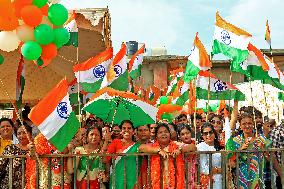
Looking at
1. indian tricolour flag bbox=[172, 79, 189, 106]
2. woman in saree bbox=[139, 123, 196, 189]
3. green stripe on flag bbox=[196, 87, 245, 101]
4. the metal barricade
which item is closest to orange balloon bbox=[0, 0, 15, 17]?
the metal barricade

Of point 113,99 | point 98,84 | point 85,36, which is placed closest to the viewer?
point 113,99

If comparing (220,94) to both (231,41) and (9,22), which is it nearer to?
(231,41)

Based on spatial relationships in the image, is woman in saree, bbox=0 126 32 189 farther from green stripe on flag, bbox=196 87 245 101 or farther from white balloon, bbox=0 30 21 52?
green stripe on flag, bbox=196 87 245 101

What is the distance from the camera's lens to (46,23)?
591 centimetres

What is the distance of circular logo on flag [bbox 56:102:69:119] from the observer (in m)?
5.40

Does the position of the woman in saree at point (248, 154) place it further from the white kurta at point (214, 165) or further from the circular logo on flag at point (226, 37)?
the circular logo on flag at point (226, 37)

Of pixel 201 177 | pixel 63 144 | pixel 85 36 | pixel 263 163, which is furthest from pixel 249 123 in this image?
pixel 85 36

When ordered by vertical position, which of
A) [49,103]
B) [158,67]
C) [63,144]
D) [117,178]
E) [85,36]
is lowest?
[117,178]

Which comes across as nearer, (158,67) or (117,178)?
(117,178)

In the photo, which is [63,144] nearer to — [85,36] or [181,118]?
[181,118]

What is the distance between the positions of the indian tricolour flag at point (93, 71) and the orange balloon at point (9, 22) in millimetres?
2613

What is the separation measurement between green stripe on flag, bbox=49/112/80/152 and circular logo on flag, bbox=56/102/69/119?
2.9 inches

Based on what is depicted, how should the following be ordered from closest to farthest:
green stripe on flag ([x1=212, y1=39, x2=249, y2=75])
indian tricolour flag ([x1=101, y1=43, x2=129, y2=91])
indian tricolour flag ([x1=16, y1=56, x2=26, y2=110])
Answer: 1. indian tricolour flag ([x1=101, y1=43, x2=129, y2=91])
2. green stripe on flag ([x1=212, y1=39, x2=249, y2=75])
3. indian tricolour flag ([x1=16, y1=56, x2=26, y2=110])

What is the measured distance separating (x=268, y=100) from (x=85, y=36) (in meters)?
10.1
